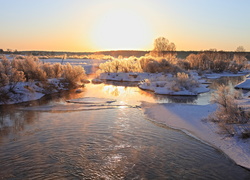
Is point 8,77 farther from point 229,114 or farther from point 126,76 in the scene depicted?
point 126,76

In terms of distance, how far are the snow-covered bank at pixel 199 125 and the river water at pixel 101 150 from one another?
15.4 inches

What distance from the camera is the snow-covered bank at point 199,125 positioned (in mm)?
8375

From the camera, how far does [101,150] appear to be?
859cm

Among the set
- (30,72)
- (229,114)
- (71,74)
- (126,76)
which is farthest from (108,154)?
(126,76)

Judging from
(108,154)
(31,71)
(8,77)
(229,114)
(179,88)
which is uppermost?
(31,71)

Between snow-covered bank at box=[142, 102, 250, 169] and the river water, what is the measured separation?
390mm

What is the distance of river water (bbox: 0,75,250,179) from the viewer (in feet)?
23.3

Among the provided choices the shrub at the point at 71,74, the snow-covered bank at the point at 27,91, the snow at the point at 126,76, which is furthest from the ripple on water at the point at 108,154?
the snow at the point at 126,76

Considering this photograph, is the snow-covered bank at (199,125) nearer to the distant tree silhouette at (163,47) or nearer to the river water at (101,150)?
the river water at (101,150)

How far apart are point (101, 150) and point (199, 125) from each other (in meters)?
5.04

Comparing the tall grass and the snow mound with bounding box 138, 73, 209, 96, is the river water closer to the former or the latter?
the tall grass

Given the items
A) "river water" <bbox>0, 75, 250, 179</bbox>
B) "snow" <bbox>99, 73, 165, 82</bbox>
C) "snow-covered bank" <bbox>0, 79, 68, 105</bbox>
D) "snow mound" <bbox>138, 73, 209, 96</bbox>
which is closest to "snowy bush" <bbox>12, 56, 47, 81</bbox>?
"snow-covered bank" <bbox>0, 79, 68, 105</bbox>

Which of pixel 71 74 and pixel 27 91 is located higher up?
pixel 71 74

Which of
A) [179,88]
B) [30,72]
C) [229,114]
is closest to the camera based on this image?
[229,114]
